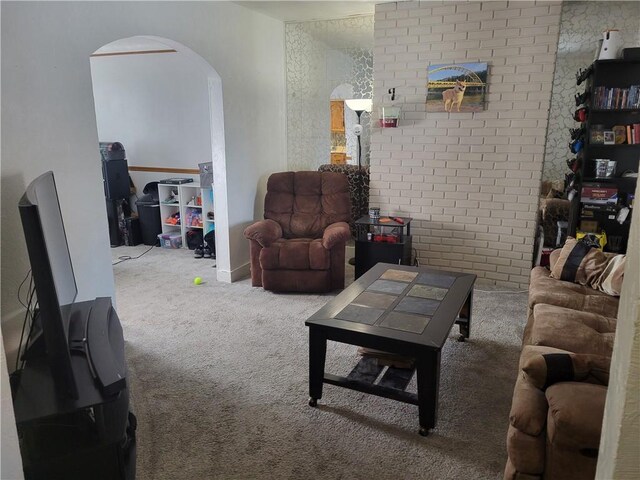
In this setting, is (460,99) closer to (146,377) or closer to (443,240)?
(443,240)

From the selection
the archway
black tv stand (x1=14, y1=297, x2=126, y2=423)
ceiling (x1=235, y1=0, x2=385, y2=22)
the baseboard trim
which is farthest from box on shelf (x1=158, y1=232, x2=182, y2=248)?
black tv stand (x1=14, y1=297, x2=126, y2=423)

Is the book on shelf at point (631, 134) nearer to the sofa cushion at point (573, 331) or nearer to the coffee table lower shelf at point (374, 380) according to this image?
the sofa cushion at point (573, 331)

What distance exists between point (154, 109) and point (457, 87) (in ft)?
12.1

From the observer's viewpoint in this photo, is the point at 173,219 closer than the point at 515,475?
No

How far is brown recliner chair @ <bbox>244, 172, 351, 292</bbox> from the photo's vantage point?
3.91 meters

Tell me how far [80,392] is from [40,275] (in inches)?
17.6

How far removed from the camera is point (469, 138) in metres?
4.12

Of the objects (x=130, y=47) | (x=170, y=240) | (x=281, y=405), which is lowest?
(x=281, y=405)

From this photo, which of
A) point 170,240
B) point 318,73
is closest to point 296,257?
point 170,240

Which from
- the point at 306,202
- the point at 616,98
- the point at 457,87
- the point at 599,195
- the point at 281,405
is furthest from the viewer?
the point at 306,202

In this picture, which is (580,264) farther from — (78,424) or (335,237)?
(78,424)

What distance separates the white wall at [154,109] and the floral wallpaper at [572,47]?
3.89m

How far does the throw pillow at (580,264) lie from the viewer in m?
2.78

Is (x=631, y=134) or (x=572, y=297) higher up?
(x=631, y=134)
